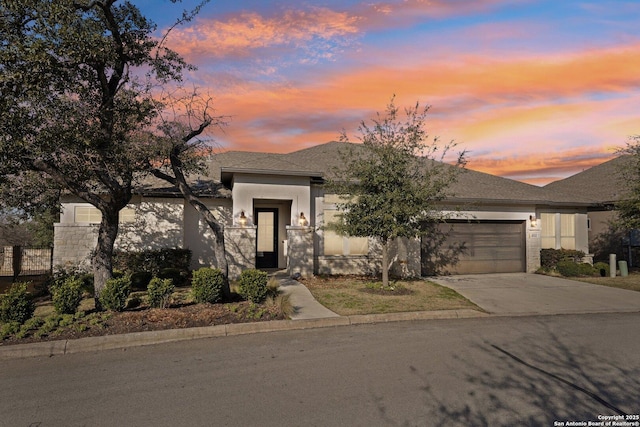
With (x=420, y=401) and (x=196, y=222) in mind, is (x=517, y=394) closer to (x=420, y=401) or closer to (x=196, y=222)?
(x=420, y=401)

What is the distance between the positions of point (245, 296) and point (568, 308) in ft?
26.8

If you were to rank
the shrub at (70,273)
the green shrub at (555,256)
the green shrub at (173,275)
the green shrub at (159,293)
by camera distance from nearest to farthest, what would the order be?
the green shrub at (159,293)
the shrub at (70,273)
the green shrub at (173,275)
the green shrub at (555,256)

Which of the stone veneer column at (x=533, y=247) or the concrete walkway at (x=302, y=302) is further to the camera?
the stone veneer column at (x=533, y=247)

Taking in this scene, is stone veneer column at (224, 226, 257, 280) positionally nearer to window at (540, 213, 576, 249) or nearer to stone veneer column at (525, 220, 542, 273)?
stone veneer column at (525, 220, 542, 273)

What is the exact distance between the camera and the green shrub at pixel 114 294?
8.71 metres

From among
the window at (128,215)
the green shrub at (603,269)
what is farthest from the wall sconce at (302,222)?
the green shrub at (603,269)

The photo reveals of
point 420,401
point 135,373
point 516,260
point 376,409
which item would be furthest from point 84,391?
point 516,260

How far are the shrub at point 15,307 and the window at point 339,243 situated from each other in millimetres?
9783

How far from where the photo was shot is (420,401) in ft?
15.5

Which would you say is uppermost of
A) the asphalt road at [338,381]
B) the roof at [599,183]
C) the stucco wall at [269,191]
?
the roof at [599,183]

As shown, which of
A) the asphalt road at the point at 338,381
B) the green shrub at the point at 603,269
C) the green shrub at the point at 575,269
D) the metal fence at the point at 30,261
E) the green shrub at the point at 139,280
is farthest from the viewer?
the metal fence at the point at 30,261

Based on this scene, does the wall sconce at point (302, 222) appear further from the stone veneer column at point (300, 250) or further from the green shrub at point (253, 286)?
the green shrub at point (253, 286)

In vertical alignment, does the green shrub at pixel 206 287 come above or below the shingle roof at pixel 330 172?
below

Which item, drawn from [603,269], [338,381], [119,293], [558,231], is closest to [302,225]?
[119,293]
